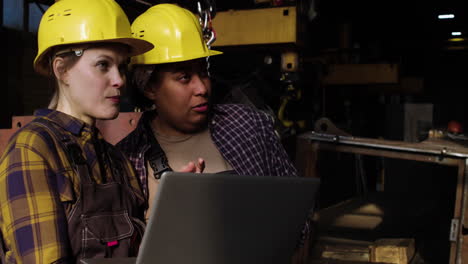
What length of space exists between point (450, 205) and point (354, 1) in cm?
458

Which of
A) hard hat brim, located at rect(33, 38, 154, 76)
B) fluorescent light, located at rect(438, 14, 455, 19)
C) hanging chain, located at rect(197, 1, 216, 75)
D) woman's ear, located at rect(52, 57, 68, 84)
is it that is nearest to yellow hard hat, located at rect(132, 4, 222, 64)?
hanging chain, located at rect(197, 1, 216, 75)

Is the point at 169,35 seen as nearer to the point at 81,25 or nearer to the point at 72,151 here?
the point at 81,25

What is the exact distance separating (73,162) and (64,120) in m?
0.13

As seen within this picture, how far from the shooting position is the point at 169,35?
185 cm

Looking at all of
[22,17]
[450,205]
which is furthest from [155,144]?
[22,17]

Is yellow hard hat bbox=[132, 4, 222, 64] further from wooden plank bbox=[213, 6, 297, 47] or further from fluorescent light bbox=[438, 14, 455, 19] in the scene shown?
fluorescent light bbox=[438, 14, 455, 19]

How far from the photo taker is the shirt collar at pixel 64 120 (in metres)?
1.27

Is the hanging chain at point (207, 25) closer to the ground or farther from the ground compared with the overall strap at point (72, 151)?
farther from the ground

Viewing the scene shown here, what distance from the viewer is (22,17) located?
16.9 ft

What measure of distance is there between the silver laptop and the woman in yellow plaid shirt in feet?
0.77

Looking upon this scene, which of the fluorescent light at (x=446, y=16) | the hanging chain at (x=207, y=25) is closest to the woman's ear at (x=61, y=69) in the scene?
the hanging chain at (x=207, y=25)

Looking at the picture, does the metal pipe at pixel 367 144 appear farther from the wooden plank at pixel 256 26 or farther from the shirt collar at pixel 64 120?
the shirt collar at pixel 64 120

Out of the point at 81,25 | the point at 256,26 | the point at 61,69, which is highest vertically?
the point at 256,26

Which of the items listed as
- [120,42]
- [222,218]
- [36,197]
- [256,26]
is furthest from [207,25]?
[222,218]
